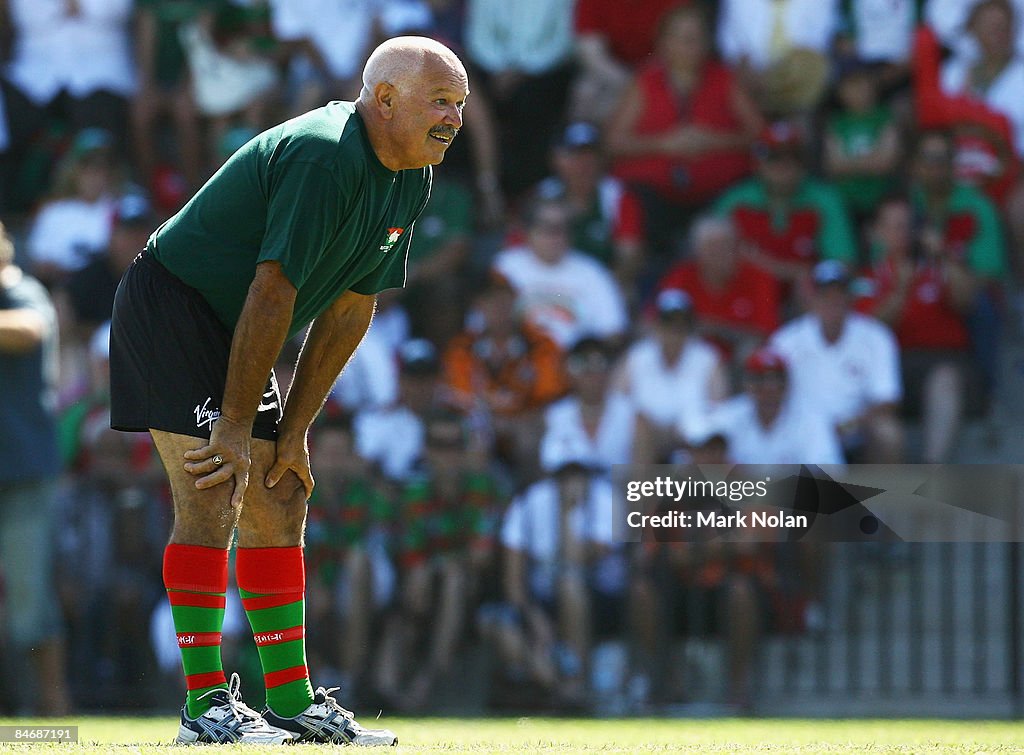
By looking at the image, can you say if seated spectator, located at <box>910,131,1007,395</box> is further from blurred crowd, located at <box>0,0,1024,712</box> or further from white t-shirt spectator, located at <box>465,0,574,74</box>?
white t-shirt spectator, located at <box>465,0,574,74</box>

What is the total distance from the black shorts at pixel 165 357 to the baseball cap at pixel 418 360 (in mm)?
4722

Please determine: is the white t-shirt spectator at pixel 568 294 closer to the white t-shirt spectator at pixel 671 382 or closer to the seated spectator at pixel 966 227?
the white t-shirt spectator at pixel 671 382

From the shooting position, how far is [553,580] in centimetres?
866

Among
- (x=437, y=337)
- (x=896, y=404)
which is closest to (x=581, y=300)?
(x=437, y=337)

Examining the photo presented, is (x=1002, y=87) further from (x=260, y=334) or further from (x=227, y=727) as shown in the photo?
(x=227, y=727)

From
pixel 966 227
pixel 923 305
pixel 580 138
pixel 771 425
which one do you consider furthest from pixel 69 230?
pixel 966 227

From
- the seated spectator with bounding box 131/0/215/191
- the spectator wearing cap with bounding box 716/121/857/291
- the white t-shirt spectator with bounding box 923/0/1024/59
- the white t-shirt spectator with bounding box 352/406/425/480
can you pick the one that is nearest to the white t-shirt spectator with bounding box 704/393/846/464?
the spectator wearing cap with bounding box 716/121/857/291

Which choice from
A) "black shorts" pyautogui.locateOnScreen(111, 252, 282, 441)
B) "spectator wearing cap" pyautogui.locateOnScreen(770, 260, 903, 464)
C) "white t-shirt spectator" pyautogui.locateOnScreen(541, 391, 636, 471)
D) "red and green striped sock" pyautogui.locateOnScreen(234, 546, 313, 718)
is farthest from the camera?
"spectator wearing cap" pyautogui.locateOnScreen(770, 260, 903, 464)

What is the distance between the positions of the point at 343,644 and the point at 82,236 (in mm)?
3574

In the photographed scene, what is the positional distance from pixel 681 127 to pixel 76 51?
4135 mm

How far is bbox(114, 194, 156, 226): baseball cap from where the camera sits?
10.1 meters

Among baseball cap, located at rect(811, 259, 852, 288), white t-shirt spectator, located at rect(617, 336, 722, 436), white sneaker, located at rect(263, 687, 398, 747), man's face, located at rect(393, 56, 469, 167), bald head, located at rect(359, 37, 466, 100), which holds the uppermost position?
baseball cap, located at rect(811, 259, 852, 288)

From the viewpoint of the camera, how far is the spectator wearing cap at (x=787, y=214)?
1037 centimetres

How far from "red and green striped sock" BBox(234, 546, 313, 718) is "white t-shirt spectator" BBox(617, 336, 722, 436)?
492 centimetres
